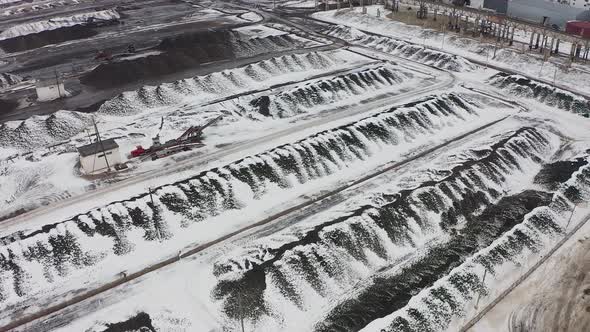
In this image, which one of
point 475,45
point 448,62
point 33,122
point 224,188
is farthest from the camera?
point 475,45

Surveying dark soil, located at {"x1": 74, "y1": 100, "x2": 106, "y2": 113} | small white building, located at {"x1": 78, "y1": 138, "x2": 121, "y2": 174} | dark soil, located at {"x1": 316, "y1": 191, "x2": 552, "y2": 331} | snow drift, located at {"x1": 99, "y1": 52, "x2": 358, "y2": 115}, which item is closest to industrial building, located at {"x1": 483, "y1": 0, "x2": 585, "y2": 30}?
snow drift, located at {"x1": 99, "y1": 52, "x2": 358, "y2": 115}

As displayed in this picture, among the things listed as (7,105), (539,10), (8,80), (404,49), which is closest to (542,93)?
(404,49)

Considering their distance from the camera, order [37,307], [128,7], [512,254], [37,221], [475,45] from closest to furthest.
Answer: [37,307] → [512,254] → [37,221] → [475,45] → [128,7]

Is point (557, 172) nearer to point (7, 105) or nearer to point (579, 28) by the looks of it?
point (579, 28)

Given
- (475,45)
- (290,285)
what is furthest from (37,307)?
(475,45)

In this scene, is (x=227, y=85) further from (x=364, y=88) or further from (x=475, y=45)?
(x=475, y=45)

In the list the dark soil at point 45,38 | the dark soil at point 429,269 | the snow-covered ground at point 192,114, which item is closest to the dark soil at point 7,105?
the snow-covered ground at point 192,114

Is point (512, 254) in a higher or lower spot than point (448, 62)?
lower
